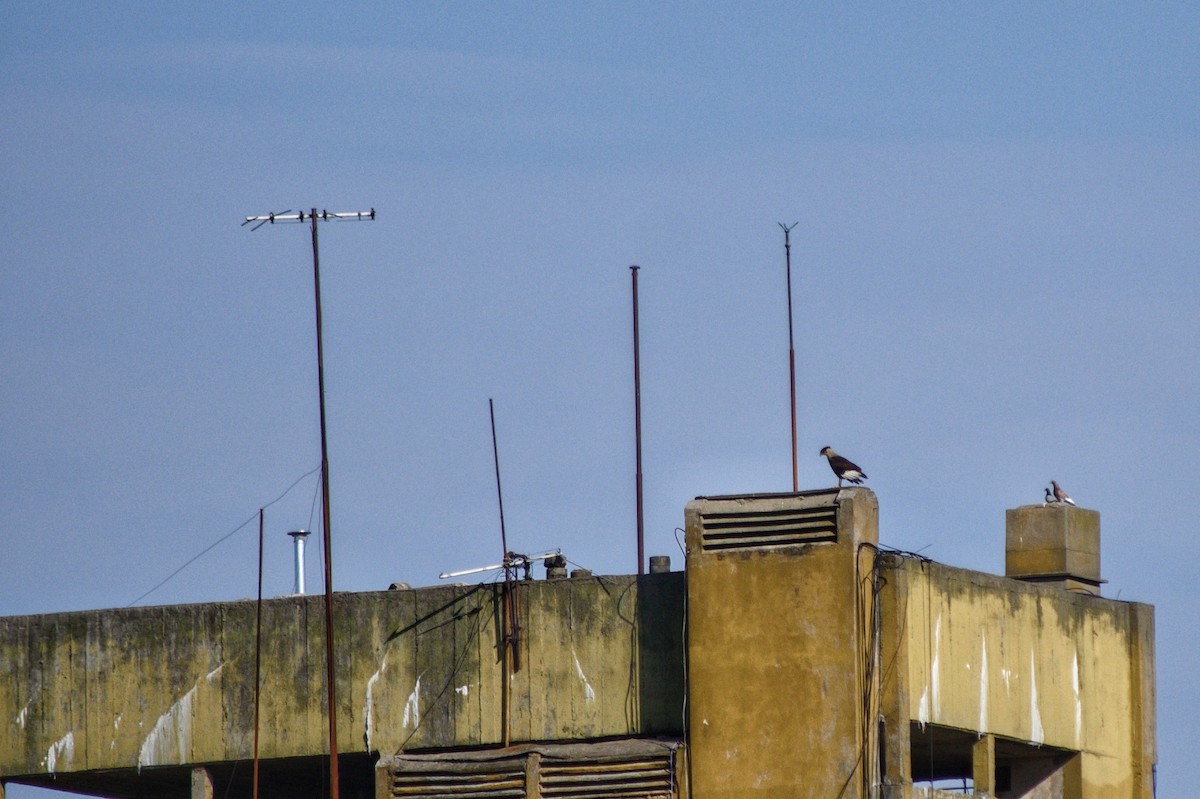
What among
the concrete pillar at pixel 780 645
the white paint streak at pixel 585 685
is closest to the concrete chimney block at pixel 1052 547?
the concrete pillar at pixel 780 645

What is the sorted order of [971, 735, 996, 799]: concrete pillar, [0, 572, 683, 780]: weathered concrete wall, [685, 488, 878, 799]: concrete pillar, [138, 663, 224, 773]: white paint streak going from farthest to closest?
[138, 663, 224, 773]: white paint streak, [971, 735, 996, 799]: concrete pillar, [0, 572, 683, 780]: weathered concrete wall, [685, 488, 878, 799]: concrete pillar

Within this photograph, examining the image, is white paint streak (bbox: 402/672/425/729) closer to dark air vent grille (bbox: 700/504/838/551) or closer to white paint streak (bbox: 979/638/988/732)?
dark air vent grille (bbox: 700/504/838/551)

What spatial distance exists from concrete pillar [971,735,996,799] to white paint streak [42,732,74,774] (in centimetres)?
1162

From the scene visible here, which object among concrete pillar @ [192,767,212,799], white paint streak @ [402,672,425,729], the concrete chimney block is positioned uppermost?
the concrete chimney block

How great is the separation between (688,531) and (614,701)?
244 centimetres

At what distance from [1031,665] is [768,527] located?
462 centimetres

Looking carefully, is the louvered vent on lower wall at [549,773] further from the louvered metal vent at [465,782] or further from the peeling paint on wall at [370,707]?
the peeling paint on wall at [370,707]

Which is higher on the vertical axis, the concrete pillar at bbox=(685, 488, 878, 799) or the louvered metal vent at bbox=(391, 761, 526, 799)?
the concrete pillar at bbox=(685, 488, 878, 799)

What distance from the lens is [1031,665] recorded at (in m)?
36.7

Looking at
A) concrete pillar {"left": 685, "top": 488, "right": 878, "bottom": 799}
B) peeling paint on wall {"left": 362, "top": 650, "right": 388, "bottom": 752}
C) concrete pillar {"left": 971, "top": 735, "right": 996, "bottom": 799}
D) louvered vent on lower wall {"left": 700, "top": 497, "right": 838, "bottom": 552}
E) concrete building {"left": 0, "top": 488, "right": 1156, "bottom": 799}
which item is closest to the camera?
concrete pillar {"left": 685, "top": 488, "right": 878, "bottom": 799}

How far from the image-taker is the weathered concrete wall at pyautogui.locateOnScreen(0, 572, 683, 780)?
116ft

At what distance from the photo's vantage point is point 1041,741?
36656mm

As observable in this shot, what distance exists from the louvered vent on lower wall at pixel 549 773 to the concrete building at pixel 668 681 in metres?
0.03

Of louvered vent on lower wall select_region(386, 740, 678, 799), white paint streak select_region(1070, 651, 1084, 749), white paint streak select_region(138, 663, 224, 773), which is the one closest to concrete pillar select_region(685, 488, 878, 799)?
louvered vent on lower wall select_region(386, 740, 678, 799)
